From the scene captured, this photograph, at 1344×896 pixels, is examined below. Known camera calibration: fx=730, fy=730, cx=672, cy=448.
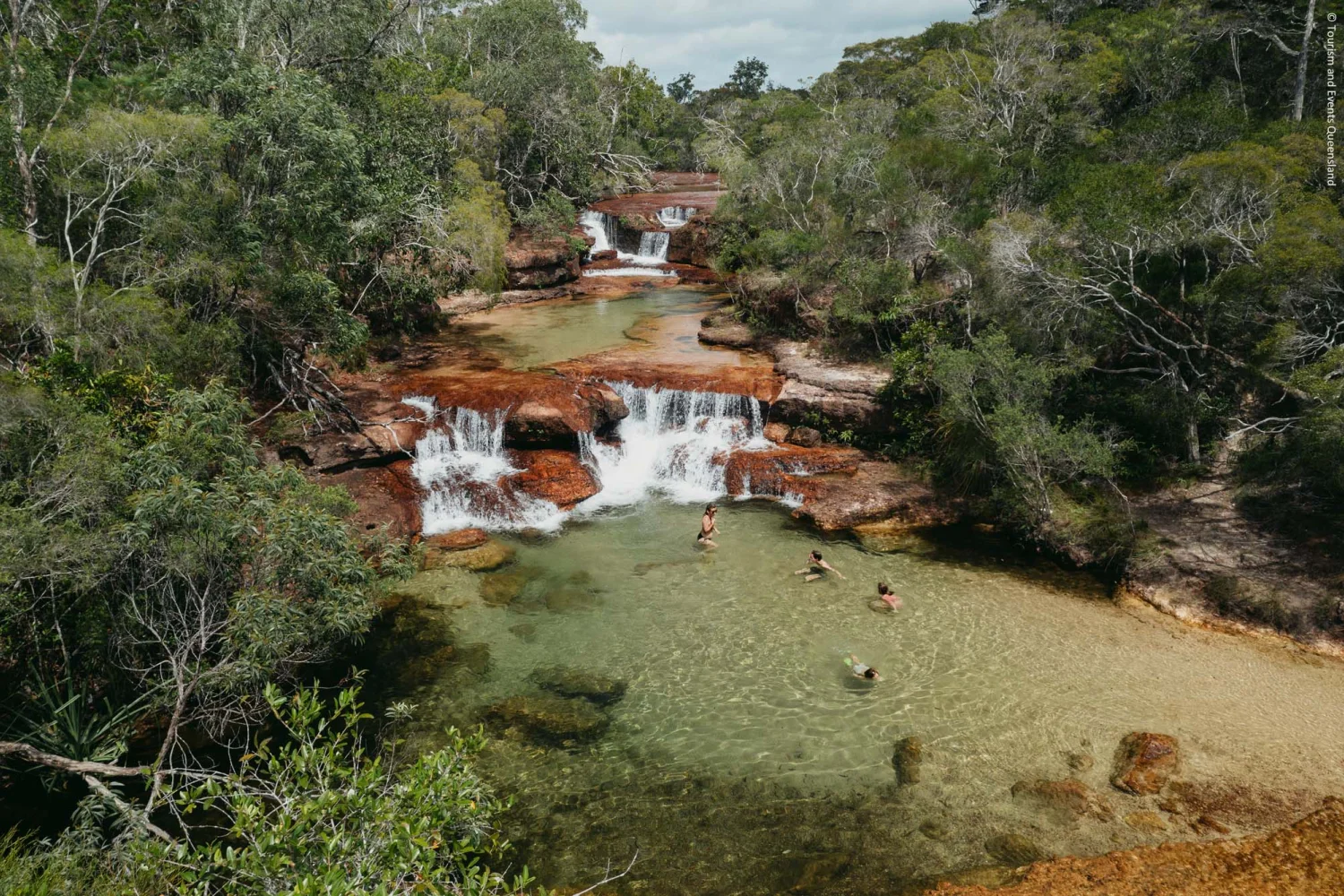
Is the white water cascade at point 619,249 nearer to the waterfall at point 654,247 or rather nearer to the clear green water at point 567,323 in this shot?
the waterfall at point 654,247

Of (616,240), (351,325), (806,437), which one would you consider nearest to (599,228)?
(616,240)

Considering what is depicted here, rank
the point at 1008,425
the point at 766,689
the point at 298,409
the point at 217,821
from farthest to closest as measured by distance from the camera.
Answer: the point at 298,409
the point at 1008,425
the point at 766,689
the point at 217,821

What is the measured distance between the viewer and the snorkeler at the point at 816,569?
14453 mm

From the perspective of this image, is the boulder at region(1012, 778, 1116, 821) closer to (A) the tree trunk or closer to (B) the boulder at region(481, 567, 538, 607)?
(B) the boulder at region(481, 567, 538, 607)

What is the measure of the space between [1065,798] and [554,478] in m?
12.5

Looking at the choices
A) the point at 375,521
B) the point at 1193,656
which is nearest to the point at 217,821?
the point at 375,521

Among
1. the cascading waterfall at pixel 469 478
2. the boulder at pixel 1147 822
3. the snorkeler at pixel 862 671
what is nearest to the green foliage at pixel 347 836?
the snorkeler at pixel 862 671

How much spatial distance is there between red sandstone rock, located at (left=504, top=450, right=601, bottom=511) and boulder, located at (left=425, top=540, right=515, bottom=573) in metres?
2.15

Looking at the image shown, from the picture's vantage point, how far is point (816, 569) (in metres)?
14.7

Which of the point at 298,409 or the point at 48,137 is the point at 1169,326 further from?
the point at 48,137

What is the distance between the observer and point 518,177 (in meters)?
36.5

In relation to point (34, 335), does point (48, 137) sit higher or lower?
higher

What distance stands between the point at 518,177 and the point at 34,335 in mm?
26672

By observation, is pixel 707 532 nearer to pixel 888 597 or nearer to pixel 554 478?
pixel 888 597
